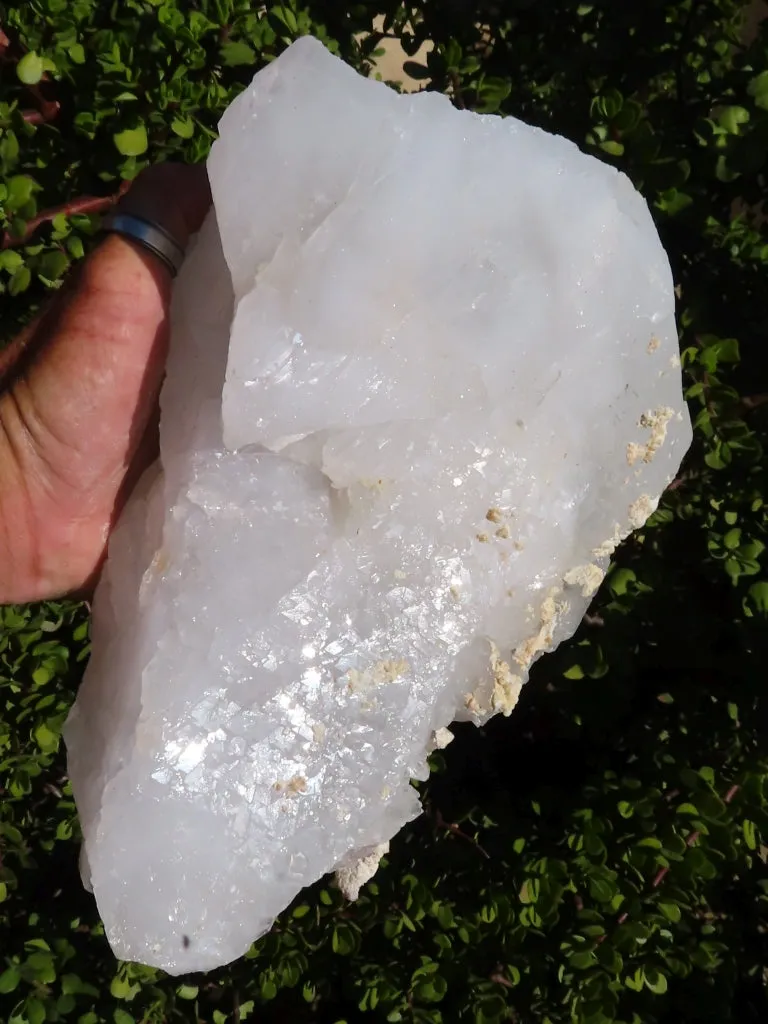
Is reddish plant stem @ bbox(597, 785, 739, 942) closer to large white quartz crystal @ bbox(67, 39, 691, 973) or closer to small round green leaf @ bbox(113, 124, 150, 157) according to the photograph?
large white quartz crystal @ bbox(67, 39, 691, 973)

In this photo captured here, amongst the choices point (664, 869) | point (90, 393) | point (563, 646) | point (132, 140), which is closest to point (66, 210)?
point (132, 140)

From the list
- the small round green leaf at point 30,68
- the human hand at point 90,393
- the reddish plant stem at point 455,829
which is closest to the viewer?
the human hand at point 90,393

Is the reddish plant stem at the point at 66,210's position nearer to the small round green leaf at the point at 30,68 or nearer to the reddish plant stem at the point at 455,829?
the small round green leaf at the point at 30,68

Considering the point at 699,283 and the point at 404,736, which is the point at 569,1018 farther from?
the point at 699,283

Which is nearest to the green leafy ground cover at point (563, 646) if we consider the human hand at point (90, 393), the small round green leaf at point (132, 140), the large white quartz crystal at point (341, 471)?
the small round green leaf at point (132, 140)

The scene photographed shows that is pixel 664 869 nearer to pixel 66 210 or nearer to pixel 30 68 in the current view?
pixel 66 210

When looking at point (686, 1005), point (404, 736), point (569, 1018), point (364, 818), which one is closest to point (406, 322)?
point (404, 736)
